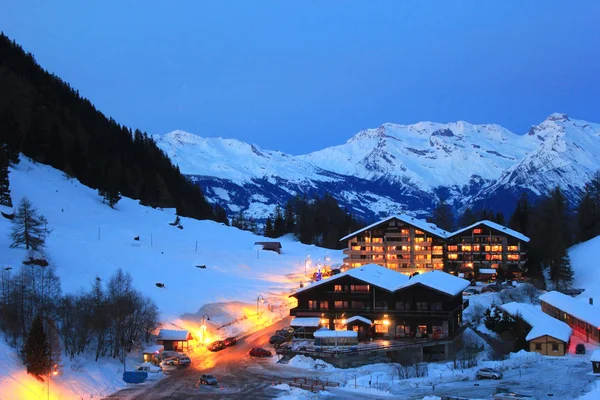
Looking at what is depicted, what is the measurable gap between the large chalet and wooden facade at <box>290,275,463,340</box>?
3996 centimetres

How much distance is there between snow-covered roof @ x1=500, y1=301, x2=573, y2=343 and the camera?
51.5 m

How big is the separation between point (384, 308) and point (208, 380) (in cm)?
2347

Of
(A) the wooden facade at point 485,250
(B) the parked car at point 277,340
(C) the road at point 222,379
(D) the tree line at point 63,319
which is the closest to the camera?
(D) the tree line at point 63,319

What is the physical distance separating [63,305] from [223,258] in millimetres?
51874

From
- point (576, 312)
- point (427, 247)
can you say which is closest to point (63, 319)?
point (576, 312)

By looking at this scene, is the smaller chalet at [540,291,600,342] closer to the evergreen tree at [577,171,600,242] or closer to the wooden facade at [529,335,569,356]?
the wooden facade at [529,335,569,356]

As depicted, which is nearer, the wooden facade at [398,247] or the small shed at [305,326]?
the small shed at [305,326]

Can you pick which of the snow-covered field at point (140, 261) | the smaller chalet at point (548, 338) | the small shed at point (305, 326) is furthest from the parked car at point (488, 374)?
the snow-covered field at point (140, 261)

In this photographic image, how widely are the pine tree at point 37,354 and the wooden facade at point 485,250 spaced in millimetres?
76076

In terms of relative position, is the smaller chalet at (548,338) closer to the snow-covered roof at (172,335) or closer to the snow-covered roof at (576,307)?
the snow-covered roof at (576,307)

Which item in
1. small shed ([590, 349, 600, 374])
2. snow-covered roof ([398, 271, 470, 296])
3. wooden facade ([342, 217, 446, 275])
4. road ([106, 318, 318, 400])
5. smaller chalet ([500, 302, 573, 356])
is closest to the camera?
road ([106, 318, 318, 400])

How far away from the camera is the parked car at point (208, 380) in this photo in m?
39.7

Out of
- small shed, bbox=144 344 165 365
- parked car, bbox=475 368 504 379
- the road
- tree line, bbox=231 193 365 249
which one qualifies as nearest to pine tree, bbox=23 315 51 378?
the road

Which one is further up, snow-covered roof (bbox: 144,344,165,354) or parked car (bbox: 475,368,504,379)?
snow-covered roof (bbox: 144,344,165,354)
